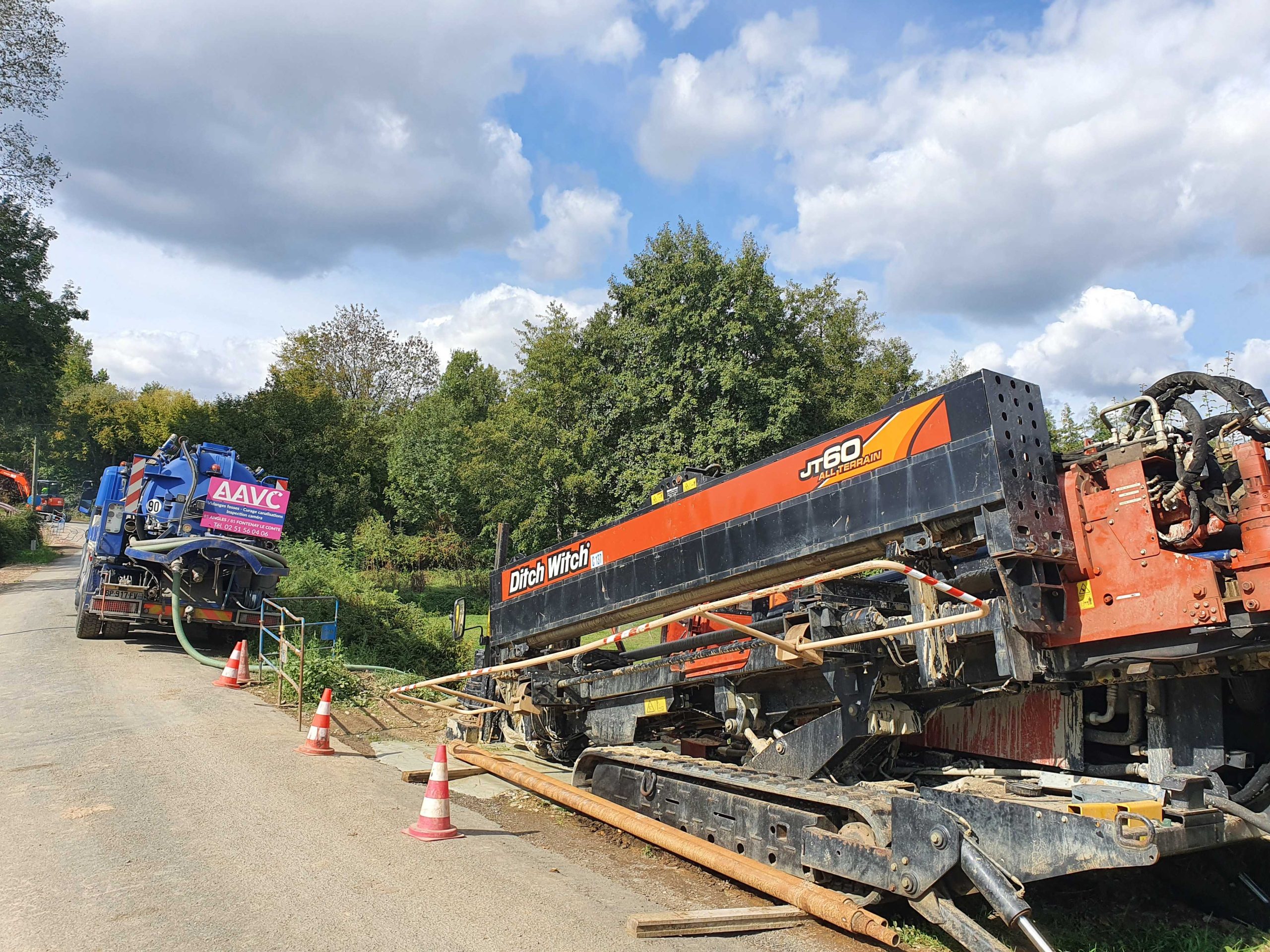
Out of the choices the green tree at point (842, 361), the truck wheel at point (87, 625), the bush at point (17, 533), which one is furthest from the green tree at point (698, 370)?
the bush at point (17, 533)

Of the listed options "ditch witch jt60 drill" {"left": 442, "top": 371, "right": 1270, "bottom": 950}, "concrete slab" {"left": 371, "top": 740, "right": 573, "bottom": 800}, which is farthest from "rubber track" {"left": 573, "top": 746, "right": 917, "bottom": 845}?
"concrete slab" {"left": 371, "top": 740, "right": 573, "bottom": 800}

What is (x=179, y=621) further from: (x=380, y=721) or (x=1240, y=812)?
(x=1240, y=812)

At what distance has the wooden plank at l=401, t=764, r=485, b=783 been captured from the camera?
25.2ft

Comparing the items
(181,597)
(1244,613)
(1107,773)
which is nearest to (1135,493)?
(1244,613)

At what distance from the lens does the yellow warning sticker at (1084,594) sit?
444 centimetres

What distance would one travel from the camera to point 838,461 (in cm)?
530

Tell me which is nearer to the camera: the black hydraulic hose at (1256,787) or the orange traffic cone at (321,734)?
the black hydraulic hose at (1256,787)

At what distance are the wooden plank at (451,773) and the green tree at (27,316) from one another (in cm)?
2268

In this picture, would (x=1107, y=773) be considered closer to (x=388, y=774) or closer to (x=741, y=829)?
(x=741, y=829)

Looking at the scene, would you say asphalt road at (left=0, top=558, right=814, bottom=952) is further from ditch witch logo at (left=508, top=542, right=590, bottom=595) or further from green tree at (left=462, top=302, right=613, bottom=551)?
green tree at (left=462, top=302, right=613, bottom=551)

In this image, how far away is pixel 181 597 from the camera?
1288 centimetres

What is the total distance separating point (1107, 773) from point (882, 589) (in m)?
1.75

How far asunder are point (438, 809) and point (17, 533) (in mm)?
28892

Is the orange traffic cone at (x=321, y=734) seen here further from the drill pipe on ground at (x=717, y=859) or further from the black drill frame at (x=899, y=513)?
the black drill frame at (x=899, y=513)
